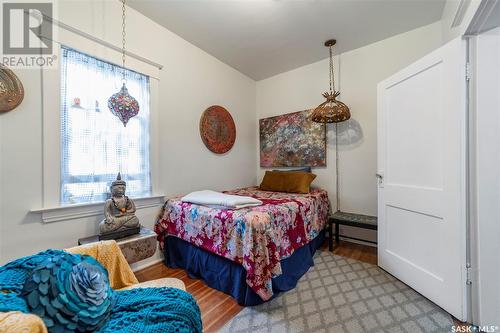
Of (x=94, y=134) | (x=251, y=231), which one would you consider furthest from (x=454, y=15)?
(x=94, y=134)

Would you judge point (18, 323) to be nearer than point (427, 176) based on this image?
Yes

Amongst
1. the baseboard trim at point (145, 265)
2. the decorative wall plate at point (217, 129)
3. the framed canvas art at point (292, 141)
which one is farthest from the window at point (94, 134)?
the framed canvas art at point (292, 141)

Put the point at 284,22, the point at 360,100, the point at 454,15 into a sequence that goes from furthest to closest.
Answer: the point at 360,100 → the point at 284,22 → the point at 454,15

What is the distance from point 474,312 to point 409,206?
0.75 metres

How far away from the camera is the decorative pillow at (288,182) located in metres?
2.77

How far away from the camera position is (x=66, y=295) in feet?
2.38

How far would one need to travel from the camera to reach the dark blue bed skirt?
1615 millimetres

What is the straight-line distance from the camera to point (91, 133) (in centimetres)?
180

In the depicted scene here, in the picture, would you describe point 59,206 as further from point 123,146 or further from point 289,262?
point 289,262

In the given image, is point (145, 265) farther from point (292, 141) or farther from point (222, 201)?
point (292, 141)

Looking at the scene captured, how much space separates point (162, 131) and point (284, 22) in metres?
1.84

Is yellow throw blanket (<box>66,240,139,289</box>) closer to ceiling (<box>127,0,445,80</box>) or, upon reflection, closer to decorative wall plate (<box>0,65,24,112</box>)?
decorative wall plate (<box>0,65,24,112</box>)

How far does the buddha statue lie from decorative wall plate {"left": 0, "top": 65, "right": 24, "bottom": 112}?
812 millimetres

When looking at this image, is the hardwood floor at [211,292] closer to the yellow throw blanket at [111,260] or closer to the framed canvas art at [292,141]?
the yellow throw blanket at [111,260]
